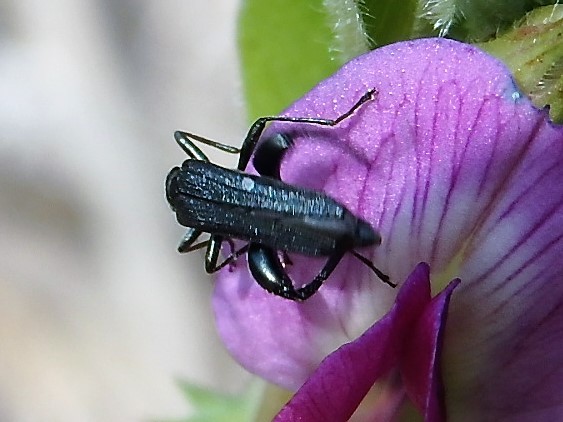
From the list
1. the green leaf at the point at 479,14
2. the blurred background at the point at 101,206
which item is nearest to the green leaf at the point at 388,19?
the green leaf at the point at 479,14

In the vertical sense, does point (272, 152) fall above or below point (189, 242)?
above

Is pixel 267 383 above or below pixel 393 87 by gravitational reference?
below

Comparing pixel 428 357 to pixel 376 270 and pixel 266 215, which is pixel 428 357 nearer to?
pixel 376 270

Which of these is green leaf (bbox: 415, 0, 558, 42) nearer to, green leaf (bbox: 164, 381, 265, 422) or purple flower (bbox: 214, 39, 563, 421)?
purple flower (bbox: 214, 39, 563, 421)

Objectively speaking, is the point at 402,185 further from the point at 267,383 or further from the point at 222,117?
the point at 222,117

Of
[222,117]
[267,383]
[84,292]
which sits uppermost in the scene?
[267,383]

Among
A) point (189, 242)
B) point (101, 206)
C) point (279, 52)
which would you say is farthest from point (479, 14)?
point (101, 206)

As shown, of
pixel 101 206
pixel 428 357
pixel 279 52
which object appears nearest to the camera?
pixel 428 357

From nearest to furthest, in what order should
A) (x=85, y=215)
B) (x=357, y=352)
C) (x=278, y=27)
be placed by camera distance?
(x=357, y=352) → (x=278, y=27) → (x=85, y=215)

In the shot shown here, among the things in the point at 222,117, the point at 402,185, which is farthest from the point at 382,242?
the point at 222,117
